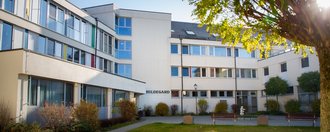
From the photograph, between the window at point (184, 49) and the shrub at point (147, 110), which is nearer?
the shrub at point (147, 110)

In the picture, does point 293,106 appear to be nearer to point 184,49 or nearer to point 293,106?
point 293,106

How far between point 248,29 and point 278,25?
7.37 feet

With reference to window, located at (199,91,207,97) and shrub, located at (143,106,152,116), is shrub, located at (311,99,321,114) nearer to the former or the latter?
window, located at (199,91,207,97)

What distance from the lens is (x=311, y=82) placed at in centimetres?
3047

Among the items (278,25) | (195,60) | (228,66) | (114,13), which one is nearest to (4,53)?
(278,25)

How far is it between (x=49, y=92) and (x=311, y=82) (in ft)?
75.8

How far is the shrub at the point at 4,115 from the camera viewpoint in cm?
1293

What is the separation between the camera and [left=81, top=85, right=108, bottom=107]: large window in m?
21.7

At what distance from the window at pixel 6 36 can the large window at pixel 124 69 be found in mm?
18439

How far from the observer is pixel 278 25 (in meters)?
9.80

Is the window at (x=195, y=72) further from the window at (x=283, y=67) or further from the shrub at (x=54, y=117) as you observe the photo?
the shrub at (x=54, y=117)

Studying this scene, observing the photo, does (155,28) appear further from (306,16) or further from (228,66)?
(306,16)

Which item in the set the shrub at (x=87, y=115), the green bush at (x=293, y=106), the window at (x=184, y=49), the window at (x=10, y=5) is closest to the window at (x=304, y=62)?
the green bush at (x=293, y=106)

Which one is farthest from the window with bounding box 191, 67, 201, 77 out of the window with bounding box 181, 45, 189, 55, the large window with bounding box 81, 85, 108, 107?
the large window with bounding box 81, 85, 108, 107
